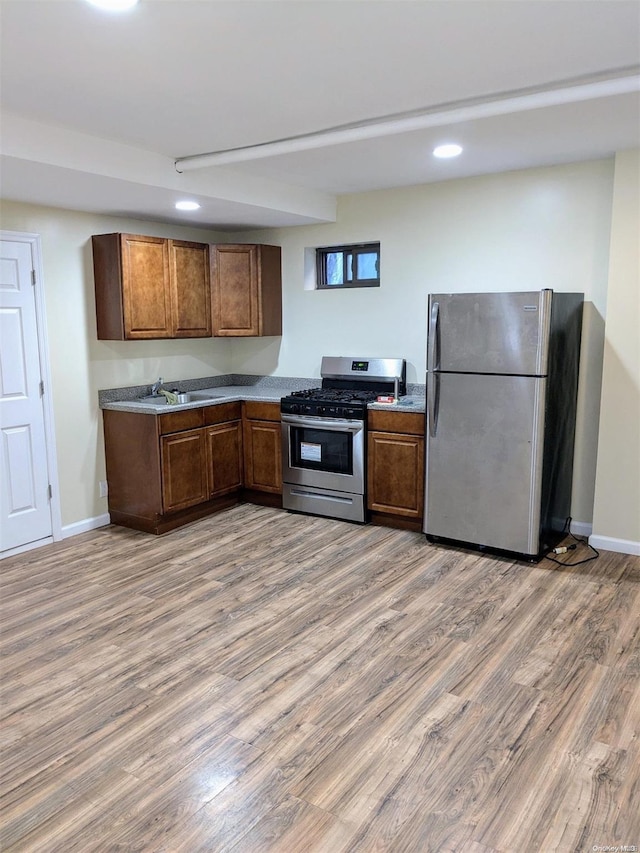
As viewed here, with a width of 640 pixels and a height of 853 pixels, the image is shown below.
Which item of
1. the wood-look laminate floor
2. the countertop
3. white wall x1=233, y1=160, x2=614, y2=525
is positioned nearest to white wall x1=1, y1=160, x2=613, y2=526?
white wall x1=233, y1=160, x2=614, y2=525

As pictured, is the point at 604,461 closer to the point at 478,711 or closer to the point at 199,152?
the point at 478,711

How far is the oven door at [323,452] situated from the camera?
182 inches

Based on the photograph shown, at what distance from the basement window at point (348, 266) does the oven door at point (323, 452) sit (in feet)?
4.06

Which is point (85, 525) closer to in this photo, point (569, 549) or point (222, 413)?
point (222, 413)

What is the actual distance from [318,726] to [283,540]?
6.73 ft

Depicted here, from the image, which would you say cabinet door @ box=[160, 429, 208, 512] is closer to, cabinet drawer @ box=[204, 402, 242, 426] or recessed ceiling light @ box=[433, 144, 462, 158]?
cabinet drawer @ box=[204, 402, 242, 426]

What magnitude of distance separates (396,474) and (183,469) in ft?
5.05

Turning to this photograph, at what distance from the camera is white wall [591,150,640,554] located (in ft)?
12.4

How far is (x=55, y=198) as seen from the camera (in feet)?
12.9

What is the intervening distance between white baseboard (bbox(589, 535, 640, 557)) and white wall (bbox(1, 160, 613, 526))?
269 mm

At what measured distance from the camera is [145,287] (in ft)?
15.0

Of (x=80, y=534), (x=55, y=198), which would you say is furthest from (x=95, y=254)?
(x=80, y=534)

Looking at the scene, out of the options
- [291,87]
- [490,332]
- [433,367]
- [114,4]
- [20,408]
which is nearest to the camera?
[114,4]

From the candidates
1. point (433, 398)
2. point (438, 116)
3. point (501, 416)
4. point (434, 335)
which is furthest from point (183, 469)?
point (438, 116)
